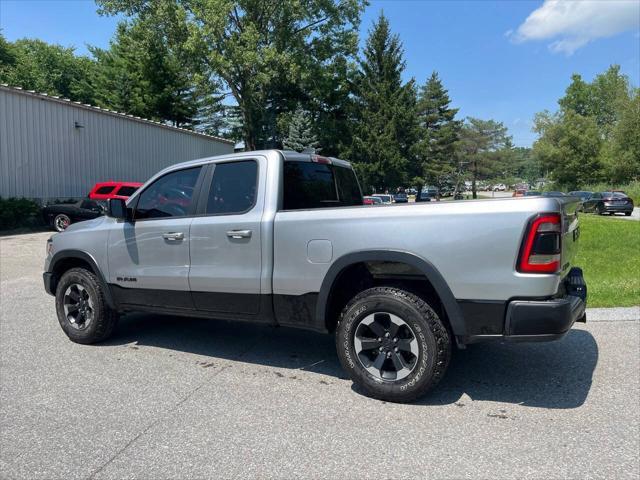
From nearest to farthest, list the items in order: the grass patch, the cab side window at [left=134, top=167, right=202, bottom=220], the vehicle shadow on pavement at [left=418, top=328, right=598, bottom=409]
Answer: the vehicle shadow on pavement at [left=418, top=328, right=598, bottom=409] → the cab side window at [left=134, top=167, right=202, bottom=220] → the grass patch

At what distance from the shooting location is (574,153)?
5634cm

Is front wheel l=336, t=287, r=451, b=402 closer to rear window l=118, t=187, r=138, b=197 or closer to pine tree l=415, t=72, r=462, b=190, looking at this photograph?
rear window l=118, t=187, r=138, b=197

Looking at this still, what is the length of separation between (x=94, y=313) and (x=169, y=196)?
4.95ft

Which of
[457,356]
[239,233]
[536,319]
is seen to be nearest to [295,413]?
[239,233]

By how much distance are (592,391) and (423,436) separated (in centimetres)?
163

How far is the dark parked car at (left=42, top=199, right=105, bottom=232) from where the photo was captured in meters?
17.5

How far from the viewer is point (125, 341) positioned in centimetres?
531

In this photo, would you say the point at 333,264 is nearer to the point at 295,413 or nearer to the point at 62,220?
the point at 295,413

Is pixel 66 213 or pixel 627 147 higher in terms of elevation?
pixel 627 147

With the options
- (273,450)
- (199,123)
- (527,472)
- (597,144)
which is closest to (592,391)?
(527,472)

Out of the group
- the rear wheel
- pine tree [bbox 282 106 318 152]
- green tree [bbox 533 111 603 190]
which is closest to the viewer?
the rear wheel

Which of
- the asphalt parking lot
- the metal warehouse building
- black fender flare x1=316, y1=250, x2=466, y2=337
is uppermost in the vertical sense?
the metal warehouse building

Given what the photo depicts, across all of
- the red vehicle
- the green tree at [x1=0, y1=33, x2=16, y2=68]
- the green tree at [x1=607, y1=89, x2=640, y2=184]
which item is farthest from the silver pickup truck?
the green tree at [x1=607, y1=89, x2=640, y2=184]

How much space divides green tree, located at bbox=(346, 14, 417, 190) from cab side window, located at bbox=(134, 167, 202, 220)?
4002cm
